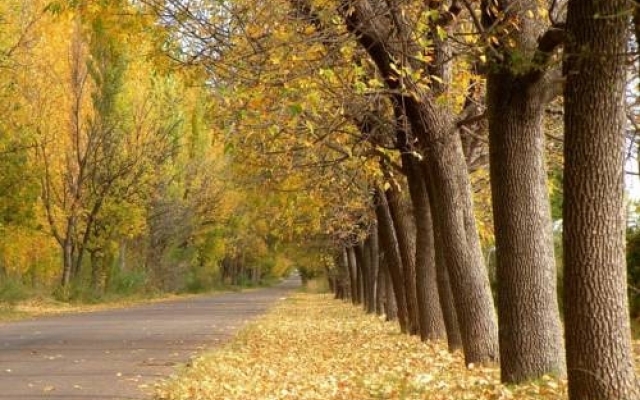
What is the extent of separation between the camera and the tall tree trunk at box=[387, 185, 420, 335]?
21219mm

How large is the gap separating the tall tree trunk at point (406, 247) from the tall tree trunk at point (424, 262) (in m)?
1.43

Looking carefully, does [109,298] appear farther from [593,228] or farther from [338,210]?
[593,228]

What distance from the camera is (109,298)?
49.2m

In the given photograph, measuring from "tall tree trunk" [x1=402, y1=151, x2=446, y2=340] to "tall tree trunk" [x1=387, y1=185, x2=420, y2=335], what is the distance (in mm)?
1433

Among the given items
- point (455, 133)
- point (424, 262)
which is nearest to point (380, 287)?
point (424, 262)

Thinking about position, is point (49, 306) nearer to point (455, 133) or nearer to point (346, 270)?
point (346, 270)

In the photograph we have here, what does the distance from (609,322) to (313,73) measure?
6293 mm

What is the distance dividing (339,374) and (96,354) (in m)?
4.96

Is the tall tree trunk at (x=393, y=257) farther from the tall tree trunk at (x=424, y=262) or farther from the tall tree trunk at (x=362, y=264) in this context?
the tall tree trunk at (x=362, y=264)

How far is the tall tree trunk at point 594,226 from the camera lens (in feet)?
25.2

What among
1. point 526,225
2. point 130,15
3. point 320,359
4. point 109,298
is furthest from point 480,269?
point 109,298

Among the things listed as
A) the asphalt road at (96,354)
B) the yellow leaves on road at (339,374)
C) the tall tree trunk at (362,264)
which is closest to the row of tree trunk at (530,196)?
the yellow leaves on road at (339,374)

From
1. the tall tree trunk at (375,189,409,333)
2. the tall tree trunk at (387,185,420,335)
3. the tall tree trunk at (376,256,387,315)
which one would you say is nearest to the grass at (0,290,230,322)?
the tall tree trunk at (376,256,387,315)

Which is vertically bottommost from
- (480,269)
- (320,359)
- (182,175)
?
(320,359)
